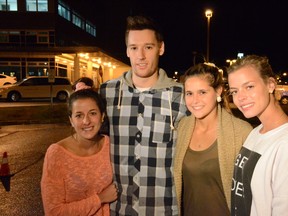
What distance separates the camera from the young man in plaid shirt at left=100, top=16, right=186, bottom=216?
2.75 metres

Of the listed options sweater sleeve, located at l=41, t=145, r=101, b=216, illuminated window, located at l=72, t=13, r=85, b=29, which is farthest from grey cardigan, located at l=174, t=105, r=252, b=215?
illuminated window, located at l=72, t=13, r=85, b=29

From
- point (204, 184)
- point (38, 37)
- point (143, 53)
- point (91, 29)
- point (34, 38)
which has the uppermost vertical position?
point (91, 29)

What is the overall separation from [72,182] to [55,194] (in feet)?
0.55

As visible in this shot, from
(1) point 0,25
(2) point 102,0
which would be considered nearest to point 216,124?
(1) point 0,25

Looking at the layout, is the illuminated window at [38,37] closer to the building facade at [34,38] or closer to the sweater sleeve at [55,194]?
the building facade at [34,38]

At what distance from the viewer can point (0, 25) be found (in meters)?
→ 35.0

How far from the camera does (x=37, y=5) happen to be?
1400 inches

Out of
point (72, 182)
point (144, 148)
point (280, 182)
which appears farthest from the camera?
point (144, 148)

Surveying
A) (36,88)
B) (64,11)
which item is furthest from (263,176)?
(64,11)

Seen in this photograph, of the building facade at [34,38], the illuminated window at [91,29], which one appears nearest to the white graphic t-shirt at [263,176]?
the building facade at [34,38]

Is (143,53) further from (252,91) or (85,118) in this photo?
(252,91)

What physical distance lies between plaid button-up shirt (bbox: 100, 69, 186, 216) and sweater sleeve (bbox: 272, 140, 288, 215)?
1.11m

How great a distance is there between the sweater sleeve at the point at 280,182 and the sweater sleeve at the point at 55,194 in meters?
1.36

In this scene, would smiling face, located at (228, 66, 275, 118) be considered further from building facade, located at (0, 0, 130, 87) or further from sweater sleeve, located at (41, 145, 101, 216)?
building facade, located at (0, 0, 130, 87)
